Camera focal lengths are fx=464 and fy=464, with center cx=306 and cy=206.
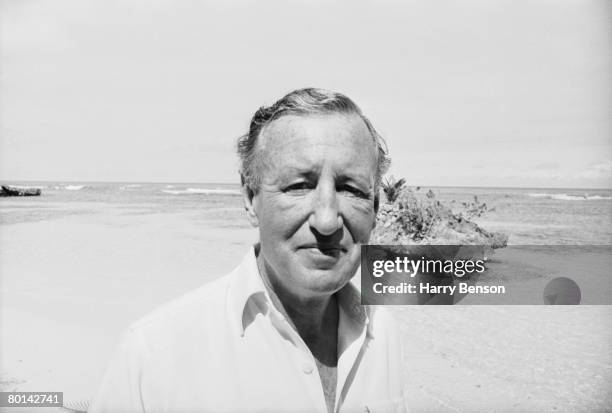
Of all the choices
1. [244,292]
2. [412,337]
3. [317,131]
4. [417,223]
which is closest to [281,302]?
[244,292]

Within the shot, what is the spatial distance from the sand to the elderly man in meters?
2.76

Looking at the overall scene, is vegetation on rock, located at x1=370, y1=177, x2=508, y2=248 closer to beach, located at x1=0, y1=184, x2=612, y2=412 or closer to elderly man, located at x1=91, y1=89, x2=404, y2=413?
beach, located at x1=0, y1=184, x2=612, y2=412

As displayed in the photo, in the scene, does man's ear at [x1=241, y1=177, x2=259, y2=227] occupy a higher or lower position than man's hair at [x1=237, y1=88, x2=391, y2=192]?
lower

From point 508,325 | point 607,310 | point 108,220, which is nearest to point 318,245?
point 508,325

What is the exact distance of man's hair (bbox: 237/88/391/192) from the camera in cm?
167

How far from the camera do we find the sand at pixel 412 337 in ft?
14.2

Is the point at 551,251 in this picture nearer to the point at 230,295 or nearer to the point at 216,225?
the point at 216,225

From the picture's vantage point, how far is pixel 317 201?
1.59 meters

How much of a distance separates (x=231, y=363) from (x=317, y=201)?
0.66m

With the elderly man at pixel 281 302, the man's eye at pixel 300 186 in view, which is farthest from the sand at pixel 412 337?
the man's eye at pixel 300 186

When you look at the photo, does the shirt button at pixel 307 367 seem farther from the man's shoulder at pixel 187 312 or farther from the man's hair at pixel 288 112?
the man's hair at pixel 288 112

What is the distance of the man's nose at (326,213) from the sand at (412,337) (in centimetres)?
314

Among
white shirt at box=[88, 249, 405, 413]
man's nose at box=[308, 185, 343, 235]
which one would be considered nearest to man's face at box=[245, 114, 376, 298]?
man's nose at box=[308, 185, 343, 235]

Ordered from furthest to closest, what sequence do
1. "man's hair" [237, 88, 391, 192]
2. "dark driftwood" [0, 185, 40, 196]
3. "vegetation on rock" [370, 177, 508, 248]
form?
1. "dark driftwood" [0, 185, 40, 196]
2. "vegetation on rock" [370, 177, 508, 248]
3. "man's hair" [237, 88, 391, 192]
